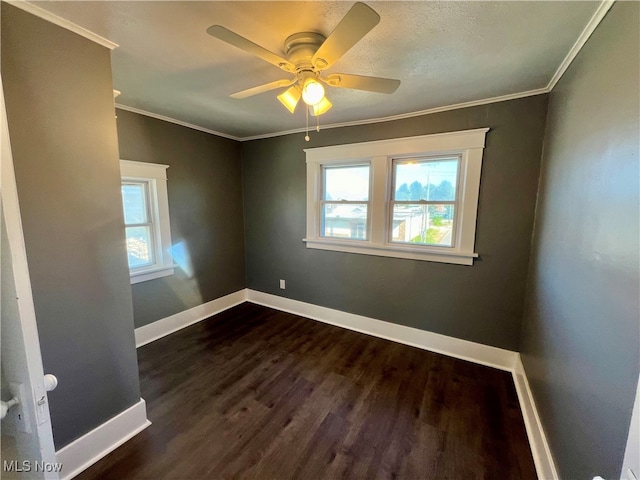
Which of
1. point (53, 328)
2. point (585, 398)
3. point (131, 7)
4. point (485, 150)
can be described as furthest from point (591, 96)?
point (53, 328)

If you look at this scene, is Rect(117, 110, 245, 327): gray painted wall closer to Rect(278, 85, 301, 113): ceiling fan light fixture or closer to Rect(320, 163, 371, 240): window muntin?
Rect(320, 163, 371, 240): window muntin

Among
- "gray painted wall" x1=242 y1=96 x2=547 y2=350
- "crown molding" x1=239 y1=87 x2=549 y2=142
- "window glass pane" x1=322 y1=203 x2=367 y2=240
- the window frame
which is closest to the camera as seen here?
"crown molding" x1=239 y1=87 x2=549 y2=142

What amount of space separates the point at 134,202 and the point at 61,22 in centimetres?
174

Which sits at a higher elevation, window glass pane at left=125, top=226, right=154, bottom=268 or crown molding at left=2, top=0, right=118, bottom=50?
crown molding at left=2, top=0, right=118, bottom=50

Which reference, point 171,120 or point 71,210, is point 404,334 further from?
point 171,120

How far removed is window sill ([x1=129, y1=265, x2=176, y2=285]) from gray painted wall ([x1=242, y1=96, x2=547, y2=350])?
1185 mm

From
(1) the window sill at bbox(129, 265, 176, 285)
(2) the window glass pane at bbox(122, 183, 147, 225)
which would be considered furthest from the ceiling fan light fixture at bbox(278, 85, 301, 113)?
(1) the window sill at bbox(129, 265, 176, 285)

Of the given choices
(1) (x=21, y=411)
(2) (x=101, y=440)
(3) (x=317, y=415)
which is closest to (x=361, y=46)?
(1) (x=21, y=411)

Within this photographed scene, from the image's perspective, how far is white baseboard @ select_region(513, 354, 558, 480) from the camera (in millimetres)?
1458

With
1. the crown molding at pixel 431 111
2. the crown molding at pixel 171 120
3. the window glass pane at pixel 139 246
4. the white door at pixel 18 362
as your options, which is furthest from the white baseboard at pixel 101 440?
the crown molding at pixel 431 111

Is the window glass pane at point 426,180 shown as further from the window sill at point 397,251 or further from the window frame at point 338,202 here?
the window sill at point 397,251

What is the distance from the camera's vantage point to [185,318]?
3.22 metres

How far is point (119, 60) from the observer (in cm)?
166

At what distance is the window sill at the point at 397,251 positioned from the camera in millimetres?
2531
